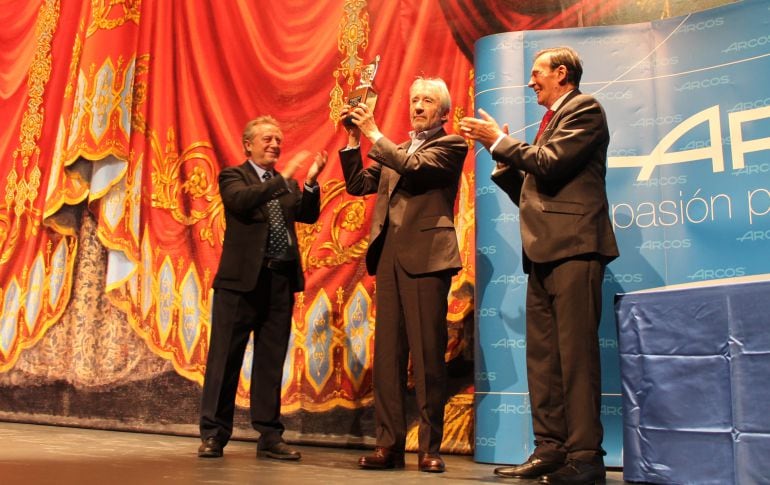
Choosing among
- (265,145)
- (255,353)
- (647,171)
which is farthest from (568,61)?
(255,353)

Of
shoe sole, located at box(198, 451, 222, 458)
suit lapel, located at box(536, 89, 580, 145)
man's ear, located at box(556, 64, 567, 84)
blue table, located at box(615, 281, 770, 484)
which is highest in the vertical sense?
man's ear, located at box(556, 64, 567, 84)

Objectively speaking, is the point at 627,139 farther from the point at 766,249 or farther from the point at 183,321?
the point at 183,321

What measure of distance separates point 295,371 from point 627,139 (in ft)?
6.69

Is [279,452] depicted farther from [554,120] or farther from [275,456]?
[554,120]

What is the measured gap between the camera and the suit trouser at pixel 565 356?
2742 mm

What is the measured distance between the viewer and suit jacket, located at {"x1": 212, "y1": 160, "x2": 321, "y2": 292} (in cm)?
348

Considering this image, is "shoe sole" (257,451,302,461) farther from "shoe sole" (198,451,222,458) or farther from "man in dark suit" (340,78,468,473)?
"man in dark suit" (340,78,468,473)

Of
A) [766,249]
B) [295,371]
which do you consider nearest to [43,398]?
[295,371]

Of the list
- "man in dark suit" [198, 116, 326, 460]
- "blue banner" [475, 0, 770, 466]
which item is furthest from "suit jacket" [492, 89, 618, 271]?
"man in dark suit" [198, 116, 326, 460]

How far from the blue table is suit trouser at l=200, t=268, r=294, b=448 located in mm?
1415

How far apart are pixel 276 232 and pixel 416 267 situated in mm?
735

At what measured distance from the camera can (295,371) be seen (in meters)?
4.41

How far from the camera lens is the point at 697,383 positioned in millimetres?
2703

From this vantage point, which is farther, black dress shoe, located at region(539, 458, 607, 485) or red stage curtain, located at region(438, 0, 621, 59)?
red stage curtain, located at region(438, 0, 621, 59)
